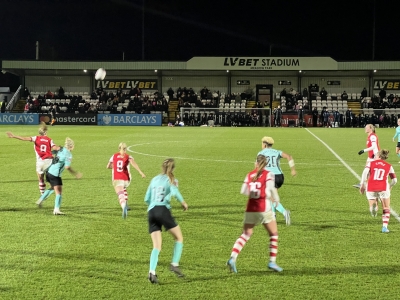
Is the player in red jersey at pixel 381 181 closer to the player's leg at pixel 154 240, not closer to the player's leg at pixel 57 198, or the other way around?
the player's leg at pixel 154 240

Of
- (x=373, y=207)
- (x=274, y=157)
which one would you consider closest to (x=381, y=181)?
(x=373, y=207)

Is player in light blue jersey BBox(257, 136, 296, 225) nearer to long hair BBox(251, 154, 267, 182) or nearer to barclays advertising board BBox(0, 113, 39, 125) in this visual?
long hair BBox(251, 154, 267, 182)

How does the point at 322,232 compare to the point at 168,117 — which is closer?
the point at 322,232

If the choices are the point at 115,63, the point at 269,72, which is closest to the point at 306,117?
the point at 269,72

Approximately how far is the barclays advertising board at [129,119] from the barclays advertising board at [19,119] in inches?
235

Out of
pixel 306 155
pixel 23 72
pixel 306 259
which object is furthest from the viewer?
pixel 23 72

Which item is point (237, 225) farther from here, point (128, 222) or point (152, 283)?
point (152, 283)

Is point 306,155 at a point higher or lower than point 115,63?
lower

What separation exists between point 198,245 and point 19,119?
5048 centimetres

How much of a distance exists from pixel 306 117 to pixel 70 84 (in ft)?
88.4

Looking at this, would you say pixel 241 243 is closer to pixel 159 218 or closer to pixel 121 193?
pixel 159 218

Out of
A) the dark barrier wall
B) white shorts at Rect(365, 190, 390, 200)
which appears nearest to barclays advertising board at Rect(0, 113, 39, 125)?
the dark barrier wall

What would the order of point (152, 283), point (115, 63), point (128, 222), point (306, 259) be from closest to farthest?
point (152, 283) < point (306, 259) < point (128, 222) < point (115, 63)

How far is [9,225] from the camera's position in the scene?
11188 millimetres
